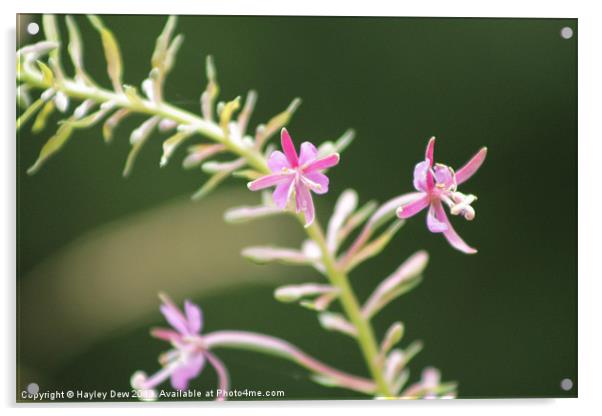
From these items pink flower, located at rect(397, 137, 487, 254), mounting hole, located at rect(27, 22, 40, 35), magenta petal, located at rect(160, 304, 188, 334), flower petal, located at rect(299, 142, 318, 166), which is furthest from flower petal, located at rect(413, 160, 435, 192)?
mounting hole, located at rect(27, 22, 40, 35)

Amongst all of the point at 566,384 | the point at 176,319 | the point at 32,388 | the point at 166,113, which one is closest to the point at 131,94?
the point at 166,113

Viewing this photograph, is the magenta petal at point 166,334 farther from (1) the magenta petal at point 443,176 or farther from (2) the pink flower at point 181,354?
(1) the magenta petal at point 443,176

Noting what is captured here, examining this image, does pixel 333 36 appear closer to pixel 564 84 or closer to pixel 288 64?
pixel 288 64

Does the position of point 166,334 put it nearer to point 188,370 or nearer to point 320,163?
point 188,370

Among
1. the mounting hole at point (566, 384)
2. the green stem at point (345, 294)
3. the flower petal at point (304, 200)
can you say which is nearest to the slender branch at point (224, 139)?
the green stem at point (345, 294)

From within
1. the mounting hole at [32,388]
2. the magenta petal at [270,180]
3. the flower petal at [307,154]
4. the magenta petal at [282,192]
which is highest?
the flower petal at [307,154]

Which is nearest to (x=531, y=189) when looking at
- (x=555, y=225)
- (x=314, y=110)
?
(x=555, y=225)

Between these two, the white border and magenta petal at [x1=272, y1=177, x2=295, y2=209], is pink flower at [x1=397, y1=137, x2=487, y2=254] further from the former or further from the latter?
the white border
